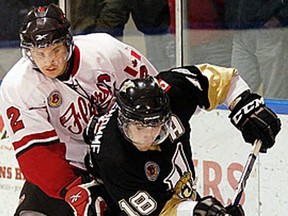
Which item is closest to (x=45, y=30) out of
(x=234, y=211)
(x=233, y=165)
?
(x=234, y=211)

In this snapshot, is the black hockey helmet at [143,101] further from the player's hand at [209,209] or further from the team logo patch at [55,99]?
the team logo patch at [55,99]

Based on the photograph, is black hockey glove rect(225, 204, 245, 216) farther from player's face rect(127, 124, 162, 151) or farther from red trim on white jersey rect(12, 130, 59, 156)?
red trim on white jersey rect(12, 130, 59, 156)

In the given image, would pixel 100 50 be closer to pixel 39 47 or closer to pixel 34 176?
pixel 39 47

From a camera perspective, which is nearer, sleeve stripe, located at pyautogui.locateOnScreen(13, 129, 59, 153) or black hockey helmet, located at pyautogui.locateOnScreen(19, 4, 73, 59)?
black hockey helmet, located at pyautogui.locateOnScreen(19, 4, 73, 59)

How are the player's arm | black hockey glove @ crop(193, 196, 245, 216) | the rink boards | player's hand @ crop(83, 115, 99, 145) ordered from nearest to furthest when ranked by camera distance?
black hockey glove @ crop(193, 196, 245, 216) → the player's arm → player's hand @ crop(83, 115, 99, 145) → the rink boards

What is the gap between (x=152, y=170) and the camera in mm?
1861

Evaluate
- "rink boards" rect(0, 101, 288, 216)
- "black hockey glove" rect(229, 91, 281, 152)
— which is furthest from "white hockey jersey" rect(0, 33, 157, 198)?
"rink boards" rect(0, 101, 288, 216)

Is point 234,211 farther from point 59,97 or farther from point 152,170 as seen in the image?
point 59,97

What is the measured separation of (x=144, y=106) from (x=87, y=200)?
1.02 ft

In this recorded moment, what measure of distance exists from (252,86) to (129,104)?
1.11 m

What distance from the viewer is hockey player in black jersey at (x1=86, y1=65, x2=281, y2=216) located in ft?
5.88

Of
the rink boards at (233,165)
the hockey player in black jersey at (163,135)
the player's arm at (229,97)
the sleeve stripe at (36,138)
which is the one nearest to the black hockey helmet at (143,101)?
the hockey player in black jersey at (163,135)

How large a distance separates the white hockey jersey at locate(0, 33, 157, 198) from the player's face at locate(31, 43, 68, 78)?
0.24ft

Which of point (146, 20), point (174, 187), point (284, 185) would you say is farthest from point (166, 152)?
point (146, 20)
